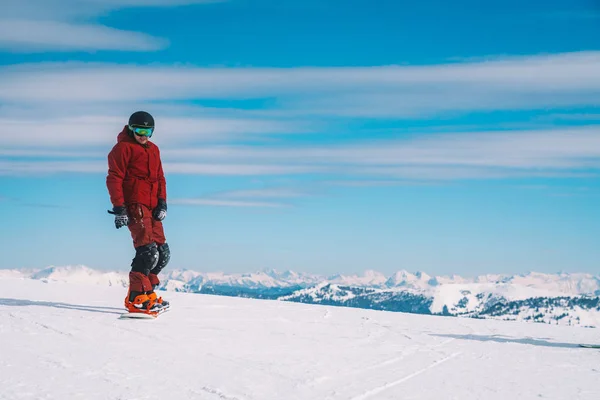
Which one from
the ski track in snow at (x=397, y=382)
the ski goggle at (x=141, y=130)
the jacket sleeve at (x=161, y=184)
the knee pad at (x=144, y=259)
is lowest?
the ski track in snow at (x=397, y=382)

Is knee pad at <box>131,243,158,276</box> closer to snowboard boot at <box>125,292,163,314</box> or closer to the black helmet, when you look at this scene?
snowboard boot at <box>125,292,163,314</box>

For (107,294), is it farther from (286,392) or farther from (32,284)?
(286,392)

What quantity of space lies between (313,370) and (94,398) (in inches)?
98.6

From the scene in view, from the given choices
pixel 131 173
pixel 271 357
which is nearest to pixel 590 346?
pixel 271 357

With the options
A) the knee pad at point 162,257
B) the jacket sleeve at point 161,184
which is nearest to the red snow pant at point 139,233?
the knee pad at point 162,257

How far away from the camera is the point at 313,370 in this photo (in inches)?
274

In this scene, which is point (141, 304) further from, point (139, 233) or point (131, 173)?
point (131, 173)

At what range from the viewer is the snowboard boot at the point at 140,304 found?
11.0 m

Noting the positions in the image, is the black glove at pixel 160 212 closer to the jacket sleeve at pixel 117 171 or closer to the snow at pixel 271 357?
the jacket sleeve at pixel 117 171

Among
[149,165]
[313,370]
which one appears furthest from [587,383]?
[149,165]

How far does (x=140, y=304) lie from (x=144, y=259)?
2.56 ft

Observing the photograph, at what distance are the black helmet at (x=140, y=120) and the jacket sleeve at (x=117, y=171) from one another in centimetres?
45

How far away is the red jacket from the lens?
36.3 feet

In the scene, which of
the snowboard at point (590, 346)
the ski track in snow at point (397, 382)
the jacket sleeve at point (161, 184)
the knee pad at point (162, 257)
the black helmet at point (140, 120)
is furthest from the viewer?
the jacket sleeve at point (161, 184)
